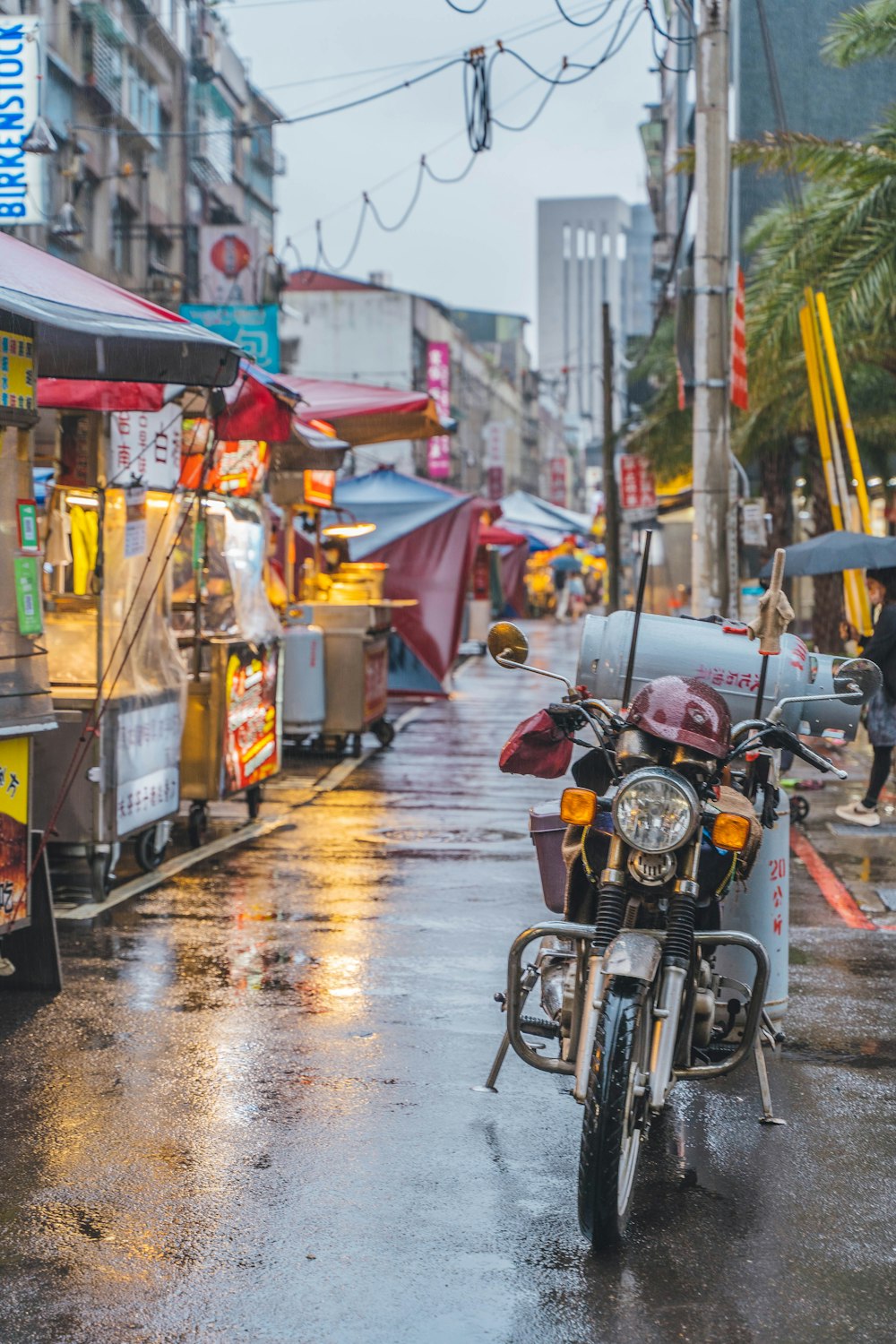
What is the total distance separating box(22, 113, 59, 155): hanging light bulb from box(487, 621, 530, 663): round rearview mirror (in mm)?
12385

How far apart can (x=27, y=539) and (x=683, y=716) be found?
3.25 metres

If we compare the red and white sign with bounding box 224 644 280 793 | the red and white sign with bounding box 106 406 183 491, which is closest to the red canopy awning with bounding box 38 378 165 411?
the red and white sign with bounding box 106 406 183 491

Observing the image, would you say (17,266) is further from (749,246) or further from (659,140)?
(659,140)

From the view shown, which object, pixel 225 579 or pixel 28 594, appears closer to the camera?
pixel 28 594

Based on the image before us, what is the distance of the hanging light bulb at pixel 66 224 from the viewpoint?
28.3m

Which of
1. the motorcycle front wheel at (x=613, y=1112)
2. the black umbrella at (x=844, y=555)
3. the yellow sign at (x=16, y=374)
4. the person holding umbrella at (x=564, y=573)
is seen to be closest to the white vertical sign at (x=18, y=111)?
the black umbrella at (x=844, y=555)

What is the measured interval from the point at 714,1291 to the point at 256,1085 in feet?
7.05

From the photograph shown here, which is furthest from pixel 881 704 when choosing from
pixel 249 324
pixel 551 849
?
pixel 249 324

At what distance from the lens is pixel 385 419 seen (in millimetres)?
16562

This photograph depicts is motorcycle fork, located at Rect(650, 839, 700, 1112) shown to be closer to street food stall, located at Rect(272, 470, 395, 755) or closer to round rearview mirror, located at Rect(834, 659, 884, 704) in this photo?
round rearview mirror, located at Rect(834, 659, 884, 704)

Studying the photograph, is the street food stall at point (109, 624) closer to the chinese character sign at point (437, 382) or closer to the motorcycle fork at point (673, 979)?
the motorcycle fork at point (673, 979)

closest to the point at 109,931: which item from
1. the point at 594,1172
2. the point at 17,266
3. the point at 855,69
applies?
the point at 17,266

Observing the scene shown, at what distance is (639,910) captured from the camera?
4.68 meters

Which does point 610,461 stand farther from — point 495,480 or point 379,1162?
point 379,1162
